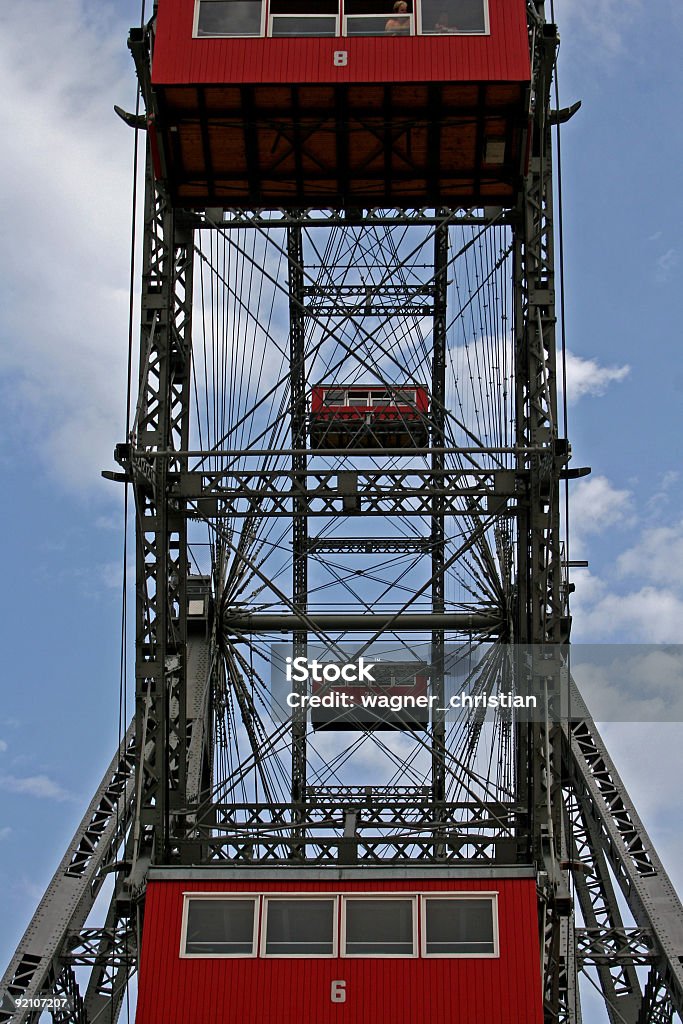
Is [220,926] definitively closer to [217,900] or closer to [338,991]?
[217,900]

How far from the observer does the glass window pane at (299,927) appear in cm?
2289

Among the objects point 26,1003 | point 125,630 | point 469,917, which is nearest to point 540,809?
point 469,917

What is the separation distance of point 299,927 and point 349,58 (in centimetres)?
1384

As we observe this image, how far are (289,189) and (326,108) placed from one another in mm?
2191

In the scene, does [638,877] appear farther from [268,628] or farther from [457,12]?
[457,12]

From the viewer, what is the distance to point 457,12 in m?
26.3

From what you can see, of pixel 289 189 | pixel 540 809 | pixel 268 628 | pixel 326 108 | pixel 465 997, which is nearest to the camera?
pixel 465 997

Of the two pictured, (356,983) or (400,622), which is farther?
(400,622)

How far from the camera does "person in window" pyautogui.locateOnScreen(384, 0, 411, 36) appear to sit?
26.1 metres

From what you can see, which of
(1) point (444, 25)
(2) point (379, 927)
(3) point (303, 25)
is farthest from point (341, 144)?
(2) point (379, 927)

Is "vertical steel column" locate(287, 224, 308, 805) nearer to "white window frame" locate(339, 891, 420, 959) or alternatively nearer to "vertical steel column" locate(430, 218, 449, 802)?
"vertical steel column" locate(430, 218, 449, 802)

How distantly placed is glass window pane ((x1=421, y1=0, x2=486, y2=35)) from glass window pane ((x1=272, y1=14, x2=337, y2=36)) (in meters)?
1.57

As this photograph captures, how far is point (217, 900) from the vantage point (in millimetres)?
23234

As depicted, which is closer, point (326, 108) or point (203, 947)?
point (203, 947)
